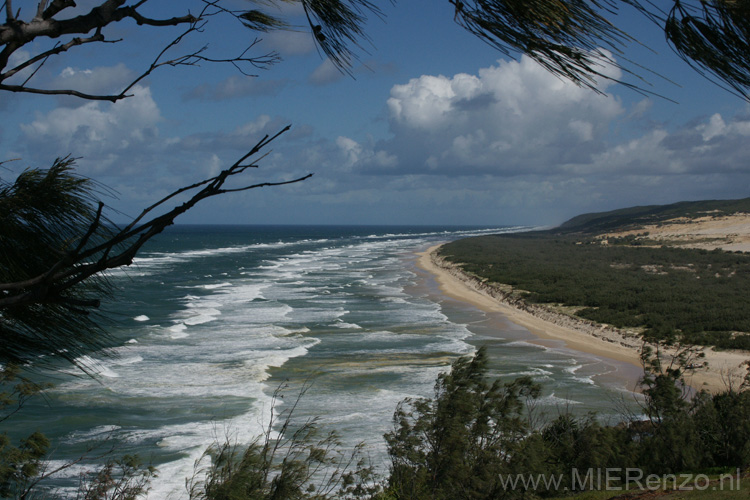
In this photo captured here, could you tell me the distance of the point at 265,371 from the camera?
55.6ft

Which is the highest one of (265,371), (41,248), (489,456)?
(41,248)

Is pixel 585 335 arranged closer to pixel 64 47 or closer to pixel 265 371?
pixel 265 371

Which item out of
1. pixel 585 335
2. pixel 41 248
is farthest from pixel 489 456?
pixel 585 335

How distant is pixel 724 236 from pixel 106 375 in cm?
6019

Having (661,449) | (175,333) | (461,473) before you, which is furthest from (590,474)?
(175,333)

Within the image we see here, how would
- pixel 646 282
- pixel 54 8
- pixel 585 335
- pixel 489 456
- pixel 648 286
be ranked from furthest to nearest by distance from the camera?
1. pixel 646 282
2. pixel 648 286
3. pixel 585 335
4. pixel 489 456
5. pixel 54 8

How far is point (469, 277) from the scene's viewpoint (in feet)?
140

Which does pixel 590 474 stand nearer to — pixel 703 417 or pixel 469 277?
pixel 703 417

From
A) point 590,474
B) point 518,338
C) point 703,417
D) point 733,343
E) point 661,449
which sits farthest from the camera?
point 518,338

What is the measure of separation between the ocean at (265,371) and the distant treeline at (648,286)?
14.7 ft

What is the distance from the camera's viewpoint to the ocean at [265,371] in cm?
1212

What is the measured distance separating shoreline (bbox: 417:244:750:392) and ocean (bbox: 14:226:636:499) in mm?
1068

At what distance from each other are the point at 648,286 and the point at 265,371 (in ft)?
74.7

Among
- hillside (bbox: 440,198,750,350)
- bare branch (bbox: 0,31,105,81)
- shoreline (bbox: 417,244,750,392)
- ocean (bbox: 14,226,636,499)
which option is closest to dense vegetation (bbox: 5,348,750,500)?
ocean (bbox: 14,226,636,499)
